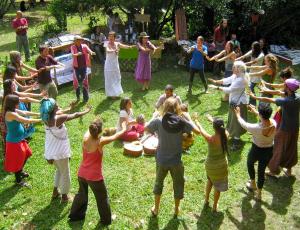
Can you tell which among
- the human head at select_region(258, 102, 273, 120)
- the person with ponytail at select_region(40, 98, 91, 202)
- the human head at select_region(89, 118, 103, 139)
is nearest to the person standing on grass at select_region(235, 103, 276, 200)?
the human head at select_region(258, 102, 273, 120)

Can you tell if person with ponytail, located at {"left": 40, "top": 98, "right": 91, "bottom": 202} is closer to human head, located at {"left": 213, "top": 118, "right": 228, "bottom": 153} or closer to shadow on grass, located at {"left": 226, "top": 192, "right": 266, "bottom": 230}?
human head, located at {"left": 213, "top": 118, "right": 228, "bottom": 153}

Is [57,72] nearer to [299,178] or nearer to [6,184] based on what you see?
[6,184]

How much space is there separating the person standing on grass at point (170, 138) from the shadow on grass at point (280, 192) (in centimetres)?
175

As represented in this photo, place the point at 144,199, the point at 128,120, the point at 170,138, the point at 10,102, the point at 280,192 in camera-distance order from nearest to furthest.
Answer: the point at 170,138 < the point at 10,102 < the point at 144,199 < the point at 280,192 < the point at 128,120

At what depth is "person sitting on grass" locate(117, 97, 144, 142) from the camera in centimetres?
840

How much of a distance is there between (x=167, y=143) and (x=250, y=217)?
1.95 m

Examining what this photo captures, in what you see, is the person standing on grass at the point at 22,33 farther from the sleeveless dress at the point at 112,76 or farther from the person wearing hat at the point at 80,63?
the sleeveless dress at the point at 112,76

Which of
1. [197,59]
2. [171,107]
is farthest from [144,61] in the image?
[171,107]

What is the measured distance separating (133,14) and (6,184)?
997 cm

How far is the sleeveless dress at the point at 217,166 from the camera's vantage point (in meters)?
6.04

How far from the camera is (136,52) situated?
45.1ft

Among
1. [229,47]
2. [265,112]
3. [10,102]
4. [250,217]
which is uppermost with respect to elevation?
[229,47]

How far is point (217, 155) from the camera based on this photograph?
19.9ft

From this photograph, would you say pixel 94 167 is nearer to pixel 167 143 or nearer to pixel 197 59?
pixel 167 143
